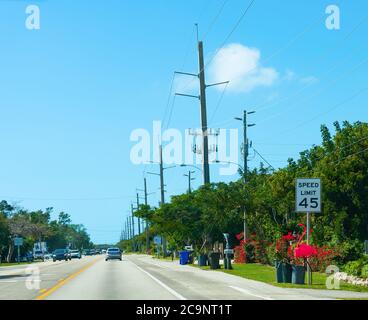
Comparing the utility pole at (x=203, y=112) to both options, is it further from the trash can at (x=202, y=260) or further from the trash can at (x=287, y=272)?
the trash can at (x=287, y=272)

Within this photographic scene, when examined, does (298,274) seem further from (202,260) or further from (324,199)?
(202,260)

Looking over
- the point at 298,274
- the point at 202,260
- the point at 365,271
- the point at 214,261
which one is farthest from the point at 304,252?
the point at 202,260

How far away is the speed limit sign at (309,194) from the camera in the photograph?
24.6 m

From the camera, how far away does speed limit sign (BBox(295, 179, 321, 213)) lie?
80.8 feet

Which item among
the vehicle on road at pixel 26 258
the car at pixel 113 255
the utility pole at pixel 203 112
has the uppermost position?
the utility pole at pixel 203 112

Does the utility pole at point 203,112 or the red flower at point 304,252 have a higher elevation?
the utility pole at point 203,112

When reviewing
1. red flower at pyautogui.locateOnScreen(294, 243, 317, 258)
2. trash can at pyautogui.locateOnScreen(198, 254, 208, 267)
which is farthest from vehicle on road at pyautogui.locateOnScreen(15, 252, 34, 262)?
red flower at pyautogui.locateOnScreen(294, 243, 317, 258)

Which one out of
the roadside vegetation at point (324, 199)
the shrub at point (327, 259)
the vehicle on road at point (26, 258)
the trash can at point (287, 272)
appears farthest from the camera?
the vehicle on road at point (26, 258)

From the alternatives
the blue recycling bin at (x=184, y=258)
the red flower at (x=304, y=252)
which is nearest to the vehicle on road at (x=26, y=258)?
the blue recycling bin at (x=184, y=258)

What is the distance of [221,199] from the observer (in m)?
42.0

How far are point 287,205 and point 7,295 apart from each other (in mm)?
25113

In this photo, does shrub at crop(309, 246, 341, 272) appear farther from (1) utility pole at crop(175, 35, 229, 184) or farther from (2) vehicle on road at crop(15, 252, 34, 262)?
(2) vehicle on road at crop(15, 252, 34, 262)
